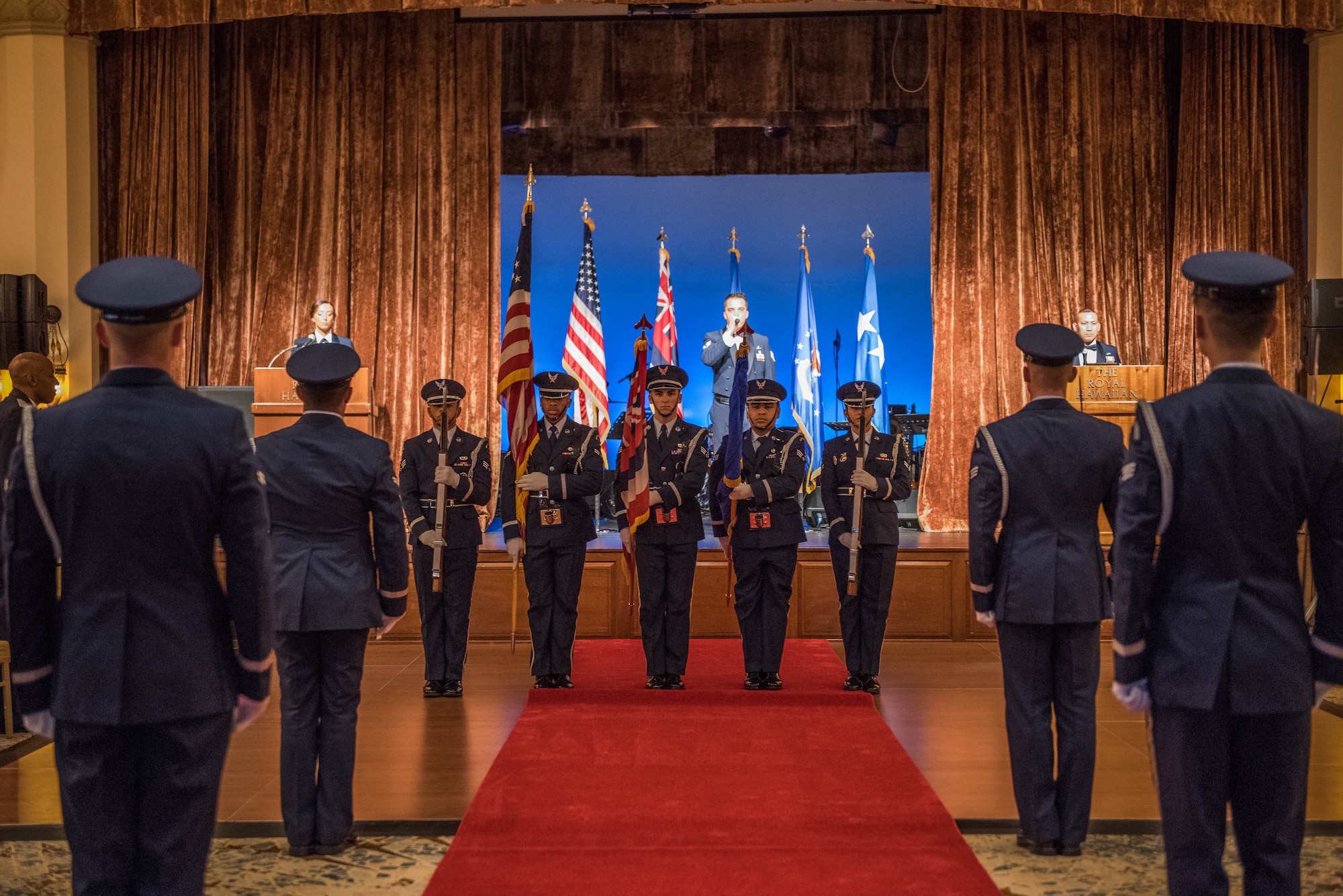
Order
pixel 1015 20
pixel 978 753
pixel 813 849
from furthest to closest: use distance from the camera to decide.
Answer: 1. pixel 1015 20
2. pixel 978 753
3. pixel 813 849

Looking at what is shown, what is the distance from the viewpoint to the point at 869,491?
5.36m

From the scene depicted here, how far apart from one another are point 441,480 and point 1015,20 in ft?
22.7

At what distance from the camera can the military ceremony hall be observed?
6.73 ft

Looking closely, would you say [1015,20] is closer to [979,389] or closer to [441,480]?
[979,389]

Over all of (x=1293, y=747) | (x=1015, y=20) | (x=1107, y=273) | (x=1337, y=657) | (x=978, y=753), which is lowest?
(x=978, y=753)

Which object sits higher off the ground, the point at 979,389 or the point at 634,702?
the point at 979,389

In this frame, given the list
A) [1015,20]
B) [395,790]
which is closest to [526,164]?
[1015,20]

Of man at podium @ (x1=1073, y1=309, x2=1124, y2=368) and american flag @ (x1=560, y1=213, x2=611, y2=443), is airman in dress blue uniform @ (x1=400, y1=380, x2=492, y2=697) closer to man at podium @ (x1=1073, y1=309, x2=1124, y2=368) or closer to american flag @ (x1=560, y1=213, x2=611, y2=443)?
american flag @ (x1=560, y1=213, x2=611, y2=443)

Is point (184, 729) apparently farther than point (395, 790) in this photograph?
No

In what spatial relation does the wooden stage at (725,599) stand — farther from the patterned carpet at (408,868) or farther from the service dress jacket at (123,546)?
the service dress jacket at (123,546)

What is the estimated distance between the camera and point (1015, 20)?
9.45m

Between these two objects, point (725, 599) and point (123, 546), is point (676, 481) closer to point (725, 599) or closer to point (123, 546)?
point (725, 599)

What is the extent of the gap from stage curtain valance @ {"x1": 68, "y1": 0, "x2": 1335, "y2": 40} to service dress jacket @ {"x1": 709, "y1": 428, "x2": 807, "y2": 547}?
13.2 feet

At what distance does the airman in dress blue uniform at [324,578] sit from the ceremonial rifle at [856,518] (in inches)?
97.5
